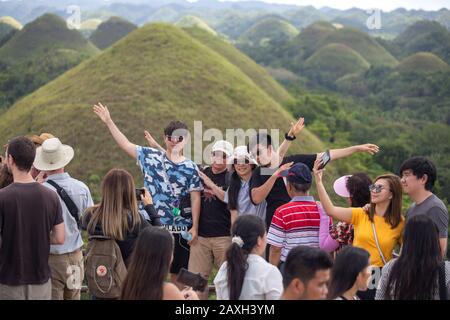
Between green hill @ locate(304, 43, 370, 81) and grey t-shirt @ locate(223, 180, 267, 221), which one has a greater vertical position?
green hill @ locate(304, 43, 370, 81)

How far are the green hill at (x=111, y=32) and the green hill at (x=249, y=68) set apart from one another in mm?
29925

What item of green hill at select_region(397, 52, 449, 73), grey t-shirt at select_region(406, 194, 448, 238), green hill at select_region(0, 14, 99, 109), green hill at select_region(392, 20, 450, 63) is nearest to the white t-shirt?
grey t-shirt at select_region(406, 194, 448, 238)

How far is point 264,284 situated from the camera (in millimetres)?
4520

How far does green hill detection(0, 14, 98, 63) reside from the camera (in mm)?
49750

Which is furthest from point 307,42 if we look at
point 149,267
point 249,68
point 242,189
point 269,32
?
point 149,267

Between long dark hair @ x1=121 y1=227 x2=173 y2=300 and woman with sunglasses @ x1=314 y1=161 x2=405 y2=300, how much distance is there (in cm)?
168

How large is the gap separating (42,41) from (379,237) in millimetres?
49810

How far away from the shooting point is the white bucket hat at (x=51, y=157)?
582cm

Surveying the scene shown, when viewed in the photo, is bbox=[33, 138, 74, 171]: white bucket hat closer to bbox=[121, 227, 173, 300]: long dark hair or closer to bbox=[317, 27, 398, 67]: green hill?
bbox=[121, 227, 173, 300]: long dark hair

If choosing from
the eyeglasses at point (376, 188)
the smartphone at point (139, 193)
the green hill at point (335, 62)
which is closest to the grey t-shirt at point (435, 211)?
the eyeglasses at point (376, 188)

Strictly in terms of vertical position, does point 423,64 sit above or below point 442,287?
above

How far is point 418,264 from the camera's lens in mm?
4605

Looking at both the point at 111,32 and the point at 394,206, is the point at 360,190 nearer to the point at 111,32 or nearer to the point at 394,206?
the point at 394,206
